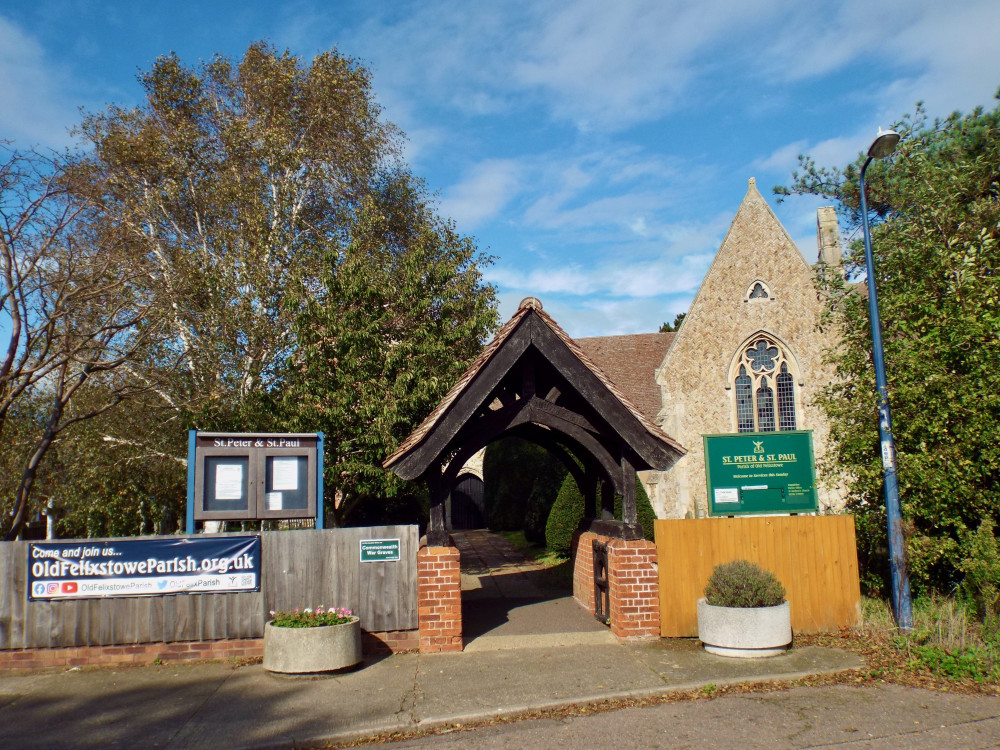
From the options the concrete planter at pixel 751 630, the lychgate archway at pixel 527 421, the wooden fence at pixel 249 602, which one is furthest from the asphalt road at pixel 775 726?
the wooden fence at pixel 249 602

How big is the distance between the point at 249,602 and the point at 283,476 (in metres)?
1.61

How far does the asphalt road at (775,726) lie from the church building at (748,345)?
607 inches

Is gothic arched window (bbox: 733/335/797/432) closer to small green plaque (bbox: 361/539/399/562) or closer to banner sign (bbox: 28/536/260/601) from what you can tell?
small green plaque (bbox: 361/539/399/562)

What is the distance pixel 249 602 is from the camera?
8.35 m

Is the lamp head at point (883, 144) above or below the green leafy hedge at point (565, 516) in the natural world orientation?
above

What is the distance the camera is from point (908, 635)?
8094 mm

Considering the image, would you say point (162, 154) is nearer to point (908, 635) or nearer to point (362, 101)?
point (362, 101)

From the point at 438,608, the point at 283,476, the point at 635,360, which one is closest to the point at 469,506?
the point at 635,360

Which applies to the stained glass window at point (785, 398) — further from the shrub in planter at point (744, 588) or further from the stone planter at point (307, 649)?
the stone planter at point (307, 649)

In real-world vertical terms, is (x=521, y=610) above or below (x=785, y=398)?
below

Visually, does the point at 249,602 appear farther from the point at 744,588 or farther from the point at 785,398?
the point at 785,398

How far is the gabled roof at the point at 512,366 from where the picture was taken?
8430 mm

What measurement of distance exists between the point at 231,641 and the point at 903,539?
8.25m

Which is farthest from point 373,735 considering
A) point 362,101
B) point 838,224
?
point 838,224
